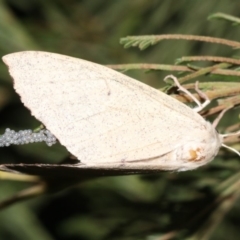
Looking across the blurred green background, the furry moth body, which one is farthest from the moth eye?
the blurred green background

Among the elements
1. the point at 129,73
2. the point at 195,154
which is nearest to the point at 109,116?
the point at 195,154

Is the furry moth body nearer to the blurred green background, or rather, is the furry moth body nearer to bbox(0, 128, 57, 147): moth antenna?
bbox(0, 128, 57, 147): moth antenna

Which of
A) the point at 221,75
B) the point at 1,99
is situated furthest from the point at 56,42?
the point at 221,75

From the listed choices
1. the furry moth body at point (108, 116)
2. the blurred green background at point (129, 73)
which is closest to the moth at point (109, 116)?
the furry moth body at point (108, 116)

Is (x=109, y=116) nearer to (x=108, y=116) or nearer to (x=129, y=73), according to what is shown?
(x=108, y=116)

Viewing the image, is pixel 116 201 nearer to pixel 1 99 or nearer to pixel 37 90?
pixel 1 99

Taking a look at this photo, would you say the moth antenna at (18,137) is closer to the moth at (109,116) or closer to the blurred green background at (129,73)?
the moth at (109,116)
